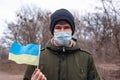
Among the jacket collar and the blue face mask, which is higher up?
the blue face mask

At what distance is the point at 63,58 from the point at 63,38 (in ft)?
0.74

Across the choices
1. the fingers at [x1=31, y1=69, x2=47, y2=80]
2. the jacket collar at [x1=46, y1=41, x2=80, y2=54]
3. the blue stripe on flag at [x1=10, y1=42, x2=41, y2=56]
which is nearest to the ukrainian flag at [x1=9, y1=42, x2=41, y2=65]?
the blue stripe on flag at [x1=10, y1=42, x2=41, y2=56]

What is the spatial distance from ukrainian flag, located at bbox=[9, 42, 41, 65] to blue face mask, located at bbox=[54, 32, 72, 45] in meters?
0.23

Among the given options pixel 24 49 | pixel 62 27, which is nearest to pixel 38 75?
pixel 24 49

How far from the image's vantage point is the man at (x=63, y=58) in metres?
3.87

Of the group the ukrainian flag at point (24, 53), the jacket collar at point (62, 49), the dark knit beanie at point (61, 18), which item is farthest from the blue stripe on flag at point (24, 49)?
the dark knit beanie at point (61, 18)

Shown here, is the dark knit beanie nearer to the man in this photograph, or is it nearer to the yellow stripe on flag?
the man

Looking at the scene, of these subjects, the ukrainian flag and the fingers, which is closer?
the fingers

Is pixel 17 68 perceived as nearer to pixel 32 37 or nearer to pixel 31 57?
pixel 32 37

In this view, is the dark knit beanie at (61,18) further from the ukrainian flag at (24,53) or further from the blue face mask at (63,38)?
the ukrainian flag at (24,53)

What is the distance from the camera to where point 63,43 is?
12.9ft

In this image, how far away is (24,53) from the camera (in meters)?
4.00

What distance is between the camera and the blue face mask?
3.88 m

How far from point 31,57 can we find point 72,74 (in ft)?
1.64
